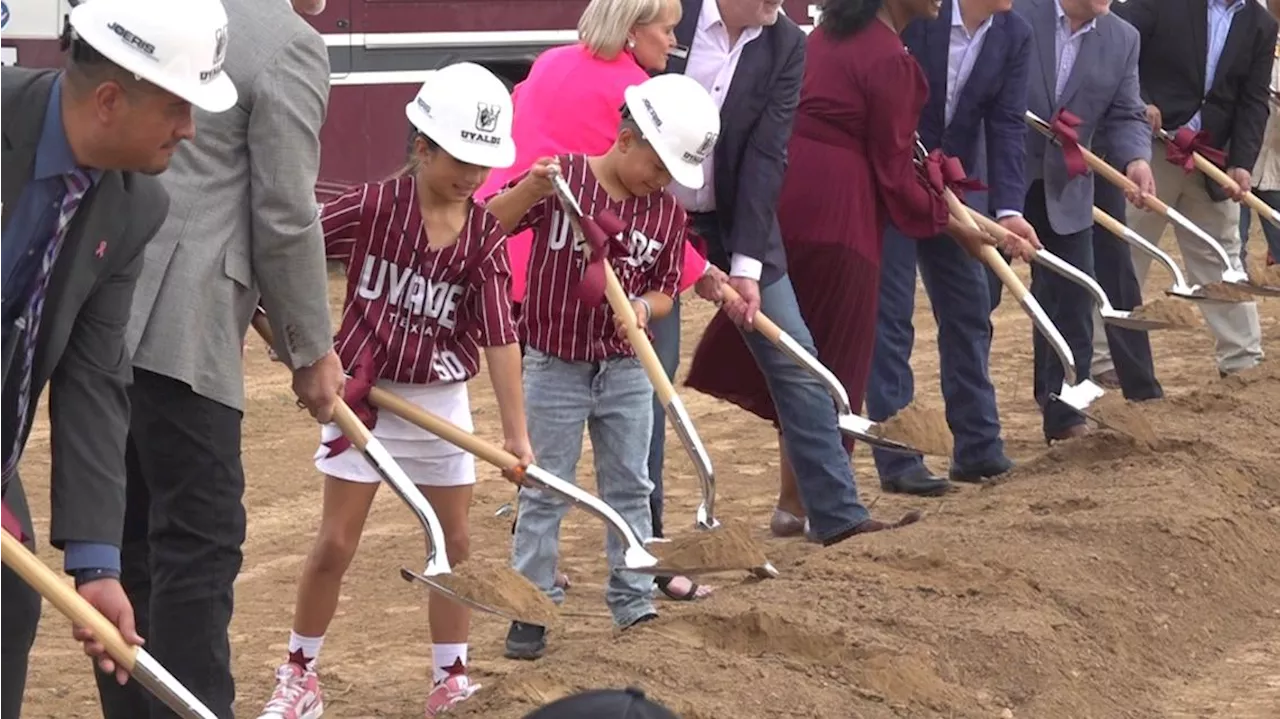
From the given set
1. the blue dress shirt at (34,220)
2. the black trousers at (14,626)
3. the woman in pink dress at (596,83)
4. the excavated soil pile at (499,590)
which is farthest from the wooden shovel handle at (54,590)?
the woman in pink dress at (596,83)

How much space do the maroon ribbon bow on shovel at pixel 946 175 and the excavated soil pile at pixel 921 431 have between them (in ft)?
3.44

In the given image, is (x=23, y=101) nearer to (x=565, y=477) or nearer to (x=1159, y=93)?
(x=565, y=477)

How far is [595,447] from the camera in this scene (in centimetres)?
638

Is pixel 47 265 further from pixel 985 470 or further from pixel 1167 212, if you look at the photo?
pixel 1167 212

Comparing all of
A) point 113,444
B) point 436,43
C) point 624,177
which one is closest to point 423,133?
point 624,177

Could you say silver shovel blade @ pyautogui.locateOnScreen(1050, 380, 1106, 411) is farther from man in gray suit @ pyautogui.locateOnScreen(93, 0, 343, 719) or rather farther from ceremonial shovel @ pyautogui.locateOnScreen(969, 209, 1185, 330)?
man in gray suit @ pyautogui.locateOnScreen(93, 0, 343, 719)

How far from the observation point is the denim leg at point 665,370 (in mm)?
6867

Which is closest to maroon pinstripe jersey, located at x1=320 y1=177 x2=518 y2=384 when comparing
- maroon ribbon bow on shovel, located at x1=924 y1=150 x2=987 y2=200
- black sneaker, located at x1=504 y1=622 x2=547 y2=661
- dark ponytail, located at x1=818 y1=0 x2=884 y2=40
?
black sneaker, located at x1=504 y1=622 x2=547 y2=661

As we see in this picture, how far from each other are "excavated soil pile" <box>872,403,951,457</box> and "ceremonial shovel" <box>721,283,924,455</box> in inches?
0.9

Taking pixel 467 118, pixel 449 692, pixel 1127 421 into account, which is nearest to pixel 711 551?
pixel 449 692

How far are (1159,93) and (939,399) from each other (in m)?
1.84

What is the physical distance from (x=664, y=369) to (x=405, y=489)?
1.76 m

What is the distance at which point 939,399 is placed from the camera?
10.7m

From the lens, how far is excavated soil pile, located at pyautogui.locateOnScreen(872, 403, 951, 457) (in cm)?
719
